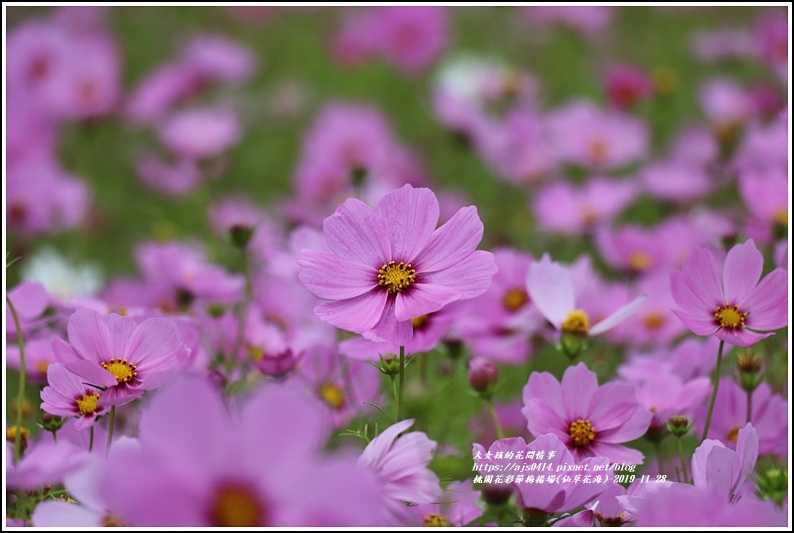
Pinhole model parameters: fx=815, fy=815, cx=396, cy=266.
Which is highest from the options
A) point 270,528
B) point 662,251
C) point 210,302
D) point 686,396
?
point 662,251

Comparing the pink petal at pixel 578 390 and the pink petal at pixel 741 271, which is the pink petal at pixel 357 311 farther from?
the pink petal at pixel 741 271

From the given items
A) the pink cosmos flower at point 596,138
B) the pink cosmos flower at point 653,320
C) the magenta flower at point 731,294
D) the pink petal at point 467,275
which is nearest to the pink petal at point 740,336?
the magenta flower at point 731,294

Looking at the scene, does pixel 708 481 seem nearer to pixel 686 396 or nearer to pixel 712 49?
pixel 686 396

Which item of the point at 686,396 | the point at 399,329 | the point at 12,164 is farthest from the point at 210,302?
the point at 12,164

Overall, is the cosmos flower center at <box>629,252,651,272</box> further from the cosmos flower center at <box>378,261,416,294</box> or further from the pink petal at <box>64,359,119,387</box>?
the pink petal at <box>64,359,119,387</box>

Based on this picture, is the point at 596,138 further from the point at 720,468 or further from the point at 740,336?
the point at 720,468
